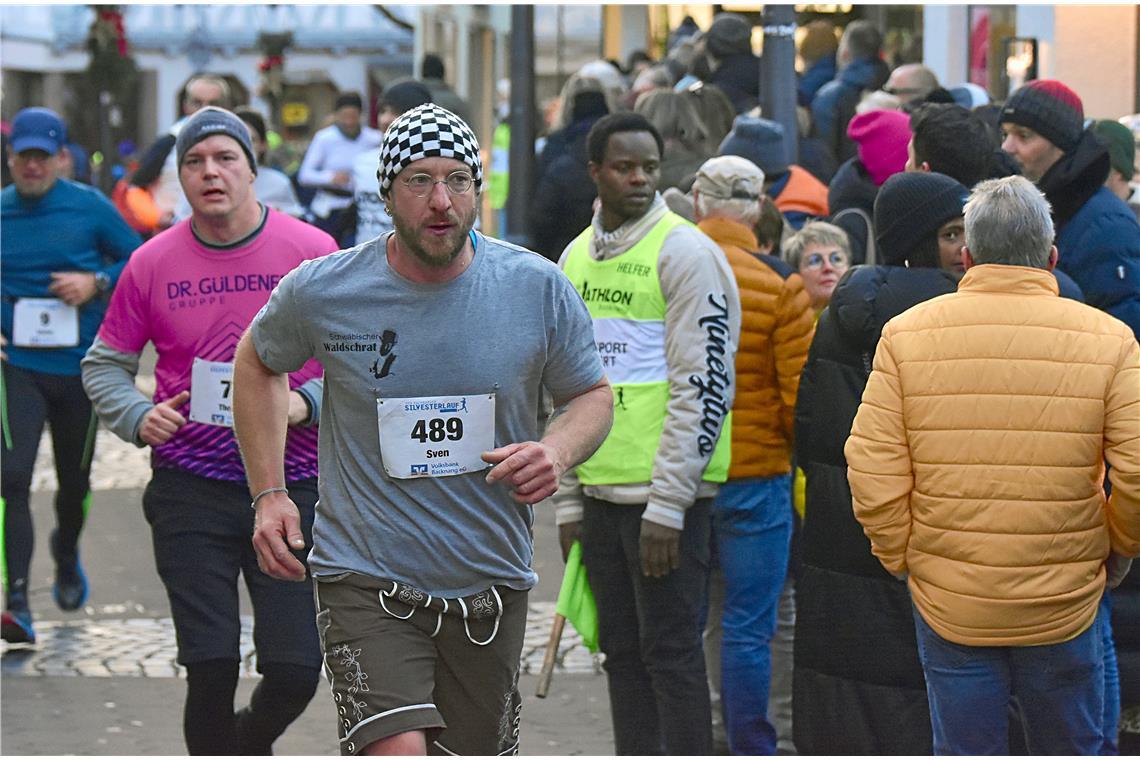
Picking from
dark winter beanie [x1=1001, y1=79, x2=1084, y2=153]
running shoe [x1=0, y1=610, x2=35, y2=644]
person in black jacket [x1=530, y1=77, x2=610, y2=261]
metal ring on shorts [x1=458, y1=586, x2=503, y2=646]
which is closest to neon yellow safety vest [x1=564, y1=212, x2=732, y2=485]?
dark winter beanie [x1=1001, y1=79, x2=1084, y2=153]

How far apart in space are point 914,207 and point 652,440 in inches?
48.6

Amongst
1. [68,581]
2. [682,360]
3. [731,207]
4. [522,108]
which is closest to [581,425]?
[682,360]

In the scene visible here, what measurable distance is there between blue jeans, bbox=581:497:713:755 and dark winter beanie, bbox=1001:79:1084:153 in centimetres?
163

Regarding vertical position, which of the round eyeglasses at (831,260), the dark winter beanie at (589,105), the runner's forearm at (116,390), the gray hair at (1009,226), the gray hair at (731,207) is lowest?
the runner's forearm at (116,390)

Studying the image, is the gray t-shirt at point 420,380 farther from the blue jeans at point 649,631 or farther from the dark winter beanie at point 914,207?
the blue jeans at point 649,631

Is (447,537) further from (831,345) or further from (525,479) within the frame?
(831,345)

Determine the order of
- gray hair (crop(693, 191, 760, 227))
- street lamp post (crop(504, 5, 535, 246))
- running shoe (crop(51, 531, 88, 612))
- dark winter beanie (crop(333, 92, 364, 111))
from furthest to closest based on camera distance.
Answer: dark winter beanie (crop(333, 92, 364, 111)), street lamp post (crop(504, 5, 535, 246)), running shoe (crop(51, 531, 88, 612)), gray hair (crop(693, 191, 760, 227))

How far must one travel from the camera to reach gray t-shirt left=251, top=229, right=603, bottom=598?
463 cm

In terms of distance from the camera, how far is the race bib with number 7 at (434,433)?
461cm

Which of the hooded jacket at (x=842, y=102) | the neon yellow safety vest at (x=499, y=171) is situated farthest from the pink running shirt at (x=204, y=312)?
the neon yellow safety vest at (x=499, y=171)

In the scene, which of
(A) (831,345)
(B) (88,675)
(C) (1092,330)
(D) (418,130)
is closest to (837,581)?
(A) (831,345)

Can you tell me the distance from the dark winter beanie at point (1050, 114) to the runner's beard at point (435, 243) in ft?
9.24

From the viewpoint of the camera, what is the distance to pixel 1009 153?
21.9 ft

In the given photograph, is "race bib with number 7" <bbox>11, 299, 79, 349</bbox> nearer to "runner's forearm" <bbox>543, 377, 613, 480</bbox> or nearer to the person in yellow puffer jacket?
"runner's forearm" <bbox>543, 377, 613, 480</bbox>
